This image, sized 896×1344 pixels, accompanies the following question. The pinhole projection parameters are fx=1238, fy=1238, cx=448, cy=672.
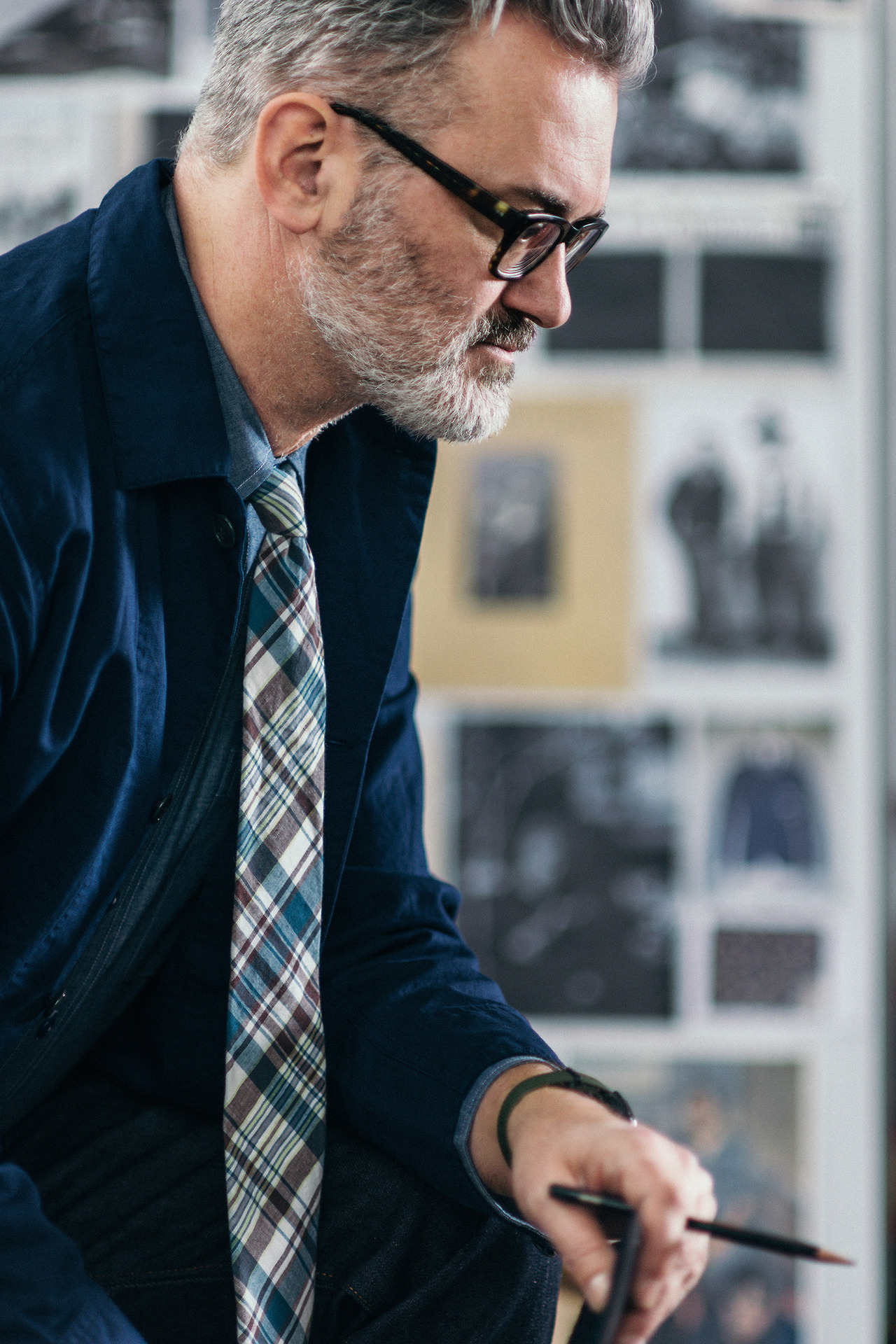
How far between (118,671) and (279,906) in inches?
8.6

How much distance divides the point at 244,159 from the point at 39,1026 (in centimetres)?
62

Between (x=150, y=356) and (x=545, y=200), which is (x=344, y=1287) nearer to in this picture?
(x=150, y=356)

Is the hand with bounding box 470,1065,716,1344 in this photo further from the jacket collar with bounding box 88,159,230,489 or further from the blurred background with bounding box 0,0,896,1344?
the blurred background with bounding box 0,0,896,1344

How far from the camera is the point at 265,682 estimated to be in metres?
0.90

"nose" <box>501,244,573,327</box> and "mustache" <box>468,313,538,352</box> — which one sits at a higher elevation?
"nose" <box>501,244,573,327</box>

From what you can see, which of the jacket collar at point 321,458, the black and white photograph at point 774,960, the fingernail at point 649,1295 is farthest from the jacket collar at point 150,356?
the black and white photograph at point 774,960

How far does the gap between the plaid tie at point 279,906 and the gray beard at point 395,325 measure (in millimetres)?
110

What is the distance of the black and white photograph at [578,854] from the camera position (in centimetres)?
158

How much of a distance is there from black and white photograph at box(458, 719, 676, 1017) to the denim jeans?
0.66 metres

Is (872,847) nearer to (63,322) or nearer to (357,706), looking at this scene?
(357,706)

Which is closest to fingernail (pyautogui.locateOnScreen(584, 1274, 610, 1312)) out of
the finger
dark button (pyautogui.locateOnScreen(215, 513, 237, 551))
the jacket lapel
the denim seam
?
the finger

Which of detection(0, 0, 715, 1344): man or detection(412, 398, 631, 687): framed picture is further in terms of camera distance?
detection(412, 398, 631, 687): framed picture

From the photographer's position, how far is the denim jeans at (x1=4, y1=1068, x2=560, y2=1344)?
84 cm

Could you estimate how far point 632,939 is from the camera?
62.5 inches
